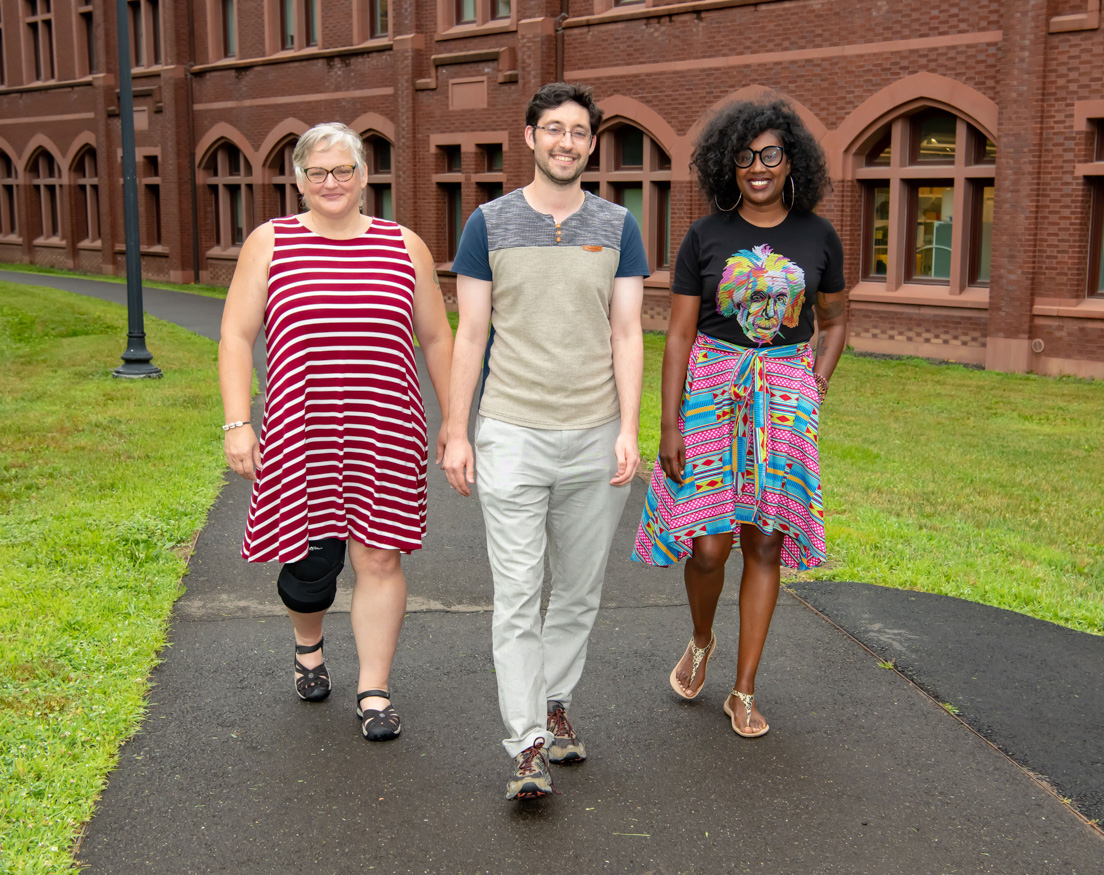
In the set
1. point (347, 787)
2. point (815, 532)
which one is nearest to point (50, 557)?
point (347, 787)

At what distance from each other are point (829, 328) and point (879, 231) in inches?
532

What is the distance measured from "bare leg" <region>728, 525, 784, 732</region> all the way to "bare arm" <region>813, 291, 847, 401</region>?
1.97 feet

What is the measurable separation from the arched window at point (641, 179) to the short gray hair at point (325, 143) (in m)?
15.5

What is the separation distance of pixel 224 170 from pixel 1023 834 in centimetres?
2853

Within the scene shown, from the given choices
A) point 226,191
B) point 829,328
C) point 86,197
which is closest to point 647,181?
point 226,191

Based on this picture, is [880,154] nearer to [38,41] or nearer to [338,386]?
[338,386]

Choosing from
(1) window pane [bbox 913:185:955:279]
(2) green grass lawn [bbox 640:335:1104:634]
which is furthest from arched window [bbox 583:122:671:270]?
(2) green grass lawn [bbox 640:335:1104:634]

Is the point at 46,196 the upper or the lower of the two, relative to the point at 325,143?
upper

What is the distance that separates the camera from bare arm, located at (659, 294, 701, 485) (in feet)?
13.5

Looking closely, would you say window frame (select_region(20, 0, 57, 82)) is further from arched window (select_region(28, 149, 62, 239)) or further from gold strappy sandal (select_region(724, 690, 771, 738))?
gold strappy sandal (select_region(724, 690, 771, 738))

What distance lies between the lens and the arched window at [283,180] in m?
27.2

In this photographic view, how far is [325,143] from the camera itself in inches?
155

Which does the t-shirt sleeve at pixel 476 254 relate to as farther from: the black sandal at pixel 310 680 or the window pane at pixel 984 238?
the window pane at pixel 984 238

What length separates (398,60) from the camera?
2320 cm
